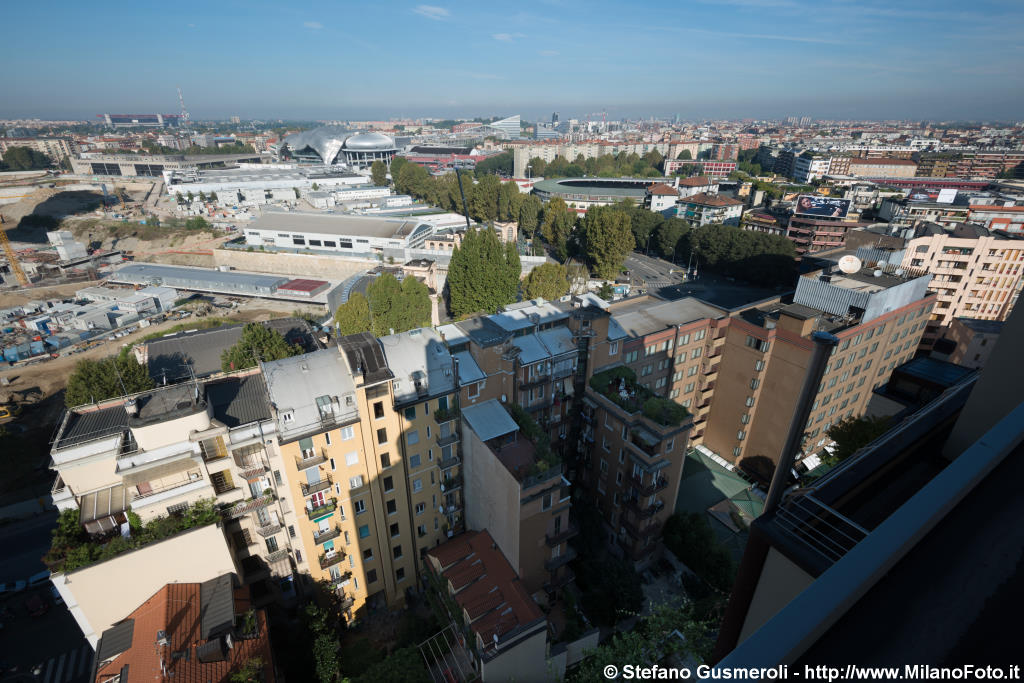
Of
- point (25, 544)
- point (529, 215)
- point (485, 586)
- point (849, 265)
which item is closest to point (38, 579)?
point (25, 544)

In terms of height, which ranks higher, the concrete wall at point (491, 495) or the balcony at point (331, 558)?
the concrete wall at point (491, 495)

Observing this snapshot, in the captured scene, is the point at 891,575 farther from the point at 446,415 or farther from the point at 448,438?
the point at 448,438

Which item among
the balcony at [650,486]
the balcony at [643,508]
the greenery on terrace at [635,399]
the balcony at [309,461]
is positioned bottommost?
the balcony at [643,508]

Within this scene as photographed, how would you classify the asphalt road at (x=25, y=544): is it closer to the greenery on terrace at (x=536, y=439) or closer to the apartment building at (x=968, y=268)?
the greenery on terrace at (x=536, y=439)

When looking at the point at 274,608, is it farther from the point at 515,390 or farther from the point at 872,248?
the point at 872,248

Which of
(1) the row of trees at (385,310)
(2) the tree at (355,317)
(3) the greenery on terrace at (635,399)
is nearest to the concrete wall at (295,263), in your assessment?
(1) the row of trees at (385,310)

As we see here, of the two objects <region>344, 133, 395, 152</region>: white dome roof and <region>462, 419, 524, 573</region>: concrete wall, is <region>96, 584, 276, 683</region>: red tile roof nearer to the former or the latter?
<region>462, 419, 524, 573</region>: concrete wall

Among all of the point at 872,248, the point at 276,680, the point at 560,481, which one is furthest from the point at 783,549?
the point at 872,248
